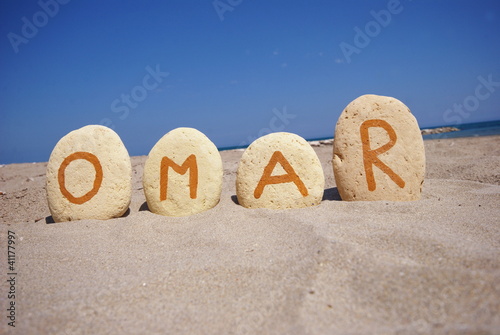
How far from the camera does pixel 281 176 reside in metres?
3.44

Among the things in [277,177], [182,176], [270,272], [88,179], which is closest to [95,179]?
[88,179]

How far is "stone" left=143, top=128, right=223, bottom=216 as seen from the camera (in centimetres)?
344

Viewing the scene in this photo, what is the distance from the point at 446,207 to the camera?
3062 mm

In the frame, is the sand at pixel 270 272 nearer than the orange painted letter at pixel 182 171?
Yes

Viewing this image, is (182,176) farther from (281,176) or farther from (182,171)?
(281,176)

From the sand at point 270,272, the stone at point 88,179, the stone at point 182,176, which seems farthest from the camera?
the stone at point 182,176

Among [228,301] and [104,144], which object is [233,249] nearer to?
[228,301]

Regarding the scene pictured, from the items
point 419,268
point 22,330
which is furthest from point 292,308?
point 22,330

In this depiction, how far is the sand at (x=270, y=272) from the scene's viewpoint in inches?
57.4

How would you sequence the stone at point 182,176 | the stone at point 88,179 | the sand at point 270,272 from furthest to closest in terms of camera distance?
the stone at point 182,176
the stone at point 88,179
the sand at point 270,272

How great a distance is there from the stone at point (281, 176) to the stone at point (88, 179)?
4.50 ft

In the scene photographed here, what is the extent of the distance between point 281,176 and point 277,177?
1.8 inches

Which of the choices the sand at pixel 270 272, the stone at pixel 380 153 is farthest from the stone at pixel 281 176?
the stone at pixel 380 153

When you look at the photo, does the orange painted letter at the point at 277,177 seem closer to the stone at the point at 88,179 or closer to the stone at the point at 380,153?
the stone at the point at 380,153
